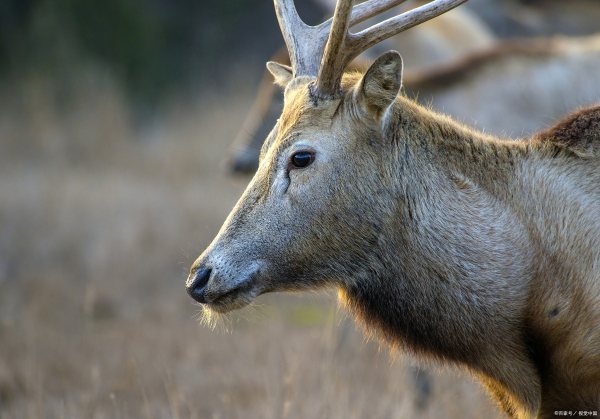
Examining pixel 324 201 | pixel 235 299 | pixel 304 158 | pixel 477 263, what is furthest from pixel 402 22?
pixel 235 299

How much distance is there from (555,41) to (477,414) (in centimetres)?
359

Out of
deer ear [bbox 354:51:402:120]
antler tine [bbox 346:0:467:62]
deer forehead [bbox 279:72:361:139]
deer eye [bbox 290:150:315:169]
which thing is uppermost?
antler tine [bbox 346:0:467:62]

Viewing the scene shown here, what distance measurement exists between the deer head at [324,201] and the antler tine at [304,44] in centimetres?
35

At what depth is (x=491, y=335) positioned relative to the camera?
3.50 meters

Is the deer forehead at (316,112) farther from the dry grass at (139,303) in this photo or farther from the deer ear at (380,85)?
the dry grass at (139,303)

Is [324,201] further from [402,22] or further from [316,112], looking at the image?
[402,22]

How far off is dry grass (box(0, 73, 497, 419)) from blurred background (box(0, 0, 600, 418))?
26 millimetres

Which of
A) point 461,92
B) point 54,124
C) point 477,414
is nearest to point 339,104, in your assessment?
point 477,414

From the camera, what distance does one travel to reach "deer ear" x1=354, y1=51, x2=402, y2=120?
3508 millimetres

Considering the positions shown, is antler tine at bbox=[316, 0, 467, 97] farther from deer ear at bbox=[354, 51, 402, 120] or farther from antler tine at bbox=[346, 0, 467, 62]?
deer ear at bbox=[354, 51, 402, 120]

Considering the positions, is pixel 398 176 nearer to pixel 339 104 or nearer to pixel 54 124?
pixel 339 104

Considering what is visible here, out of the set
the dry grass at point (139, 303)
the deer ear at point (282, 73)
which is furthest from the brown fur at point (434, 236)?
the deer ear at point (282, 73)

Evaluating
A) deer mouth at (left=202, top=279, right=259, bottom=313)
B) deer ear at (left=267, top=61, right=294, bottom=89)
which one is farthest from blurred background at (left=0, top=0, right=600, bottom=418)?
deer ear at (left=267, top=61, right=294, bottom=89)

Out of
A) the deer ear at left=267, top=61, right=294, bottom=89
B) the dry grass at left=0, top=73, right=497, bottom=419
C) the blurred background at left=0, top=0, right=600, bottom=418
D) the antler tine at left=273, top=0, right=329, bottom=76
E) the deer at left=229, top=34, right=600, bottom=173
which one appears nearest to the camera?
the antler tine at left=273, top=0, right=329, bottom=76
